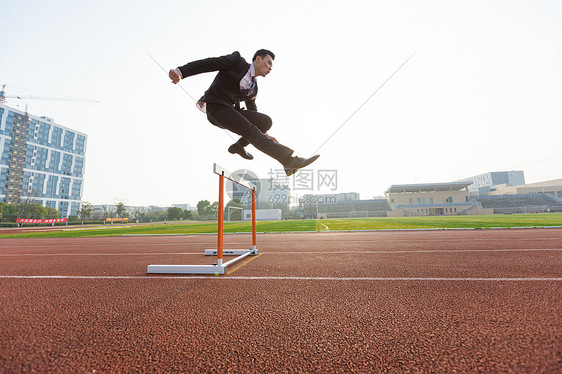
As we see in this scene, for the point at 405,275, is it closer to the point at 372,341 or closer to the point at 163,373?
the point at 372,341

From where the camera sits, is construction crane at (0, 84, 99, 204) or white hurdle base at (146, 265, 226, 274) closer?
white hurdle base at (146, 265, 226, 274)

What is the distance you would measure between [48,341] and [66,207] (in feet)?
375

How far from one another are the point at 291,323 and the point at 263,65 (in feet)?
9.63

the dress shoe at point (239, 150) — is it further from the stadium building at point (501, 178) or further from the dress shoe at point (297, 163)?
the stadium building at point (501, 178)

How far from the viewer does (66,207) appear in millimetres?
87062

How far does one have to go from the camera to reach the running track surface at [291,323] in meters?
1.34

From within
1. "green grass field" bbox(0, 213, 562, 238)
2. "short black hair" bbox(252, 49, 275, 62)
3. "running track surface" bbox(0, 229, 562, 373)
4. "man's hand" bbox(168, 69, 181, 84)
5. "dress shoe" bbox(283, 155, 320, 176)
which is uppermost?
"short black hair" bbox(252, 49, 275, 62)

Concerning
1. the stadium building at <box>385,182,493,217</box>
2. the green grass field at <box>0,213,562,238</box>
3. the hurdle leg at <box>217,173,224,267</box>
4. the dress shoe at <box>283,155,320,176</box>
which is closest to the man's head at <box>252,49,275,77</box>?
the dress shoe at <box>283,155,320,176</box>

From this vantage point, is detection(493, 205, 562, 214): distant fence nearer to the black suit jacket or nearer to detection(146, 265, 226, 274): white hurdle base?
detection(146, 265, 226, 274): white hurdle base

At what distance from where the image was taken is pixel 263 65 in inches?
124

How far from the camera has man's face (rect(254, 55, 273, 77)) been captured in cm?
314

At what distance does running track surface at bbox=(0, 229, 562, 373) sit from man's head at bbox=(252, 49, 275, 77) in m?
2.74

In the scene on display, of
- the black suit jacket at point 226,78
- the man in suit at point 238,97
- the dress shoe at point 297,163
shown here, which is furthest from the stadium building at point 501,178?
the black suit jacket at point 226,78

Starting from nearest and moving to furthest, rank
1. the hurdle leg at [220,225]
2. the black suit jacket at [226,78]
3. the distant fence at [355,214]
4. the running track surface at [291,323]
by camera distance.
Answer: the running track surface at [291,323] < the black suit jacket at [226,78] < the hurdle leg at [220,225] < the distant fence at [355,214]
